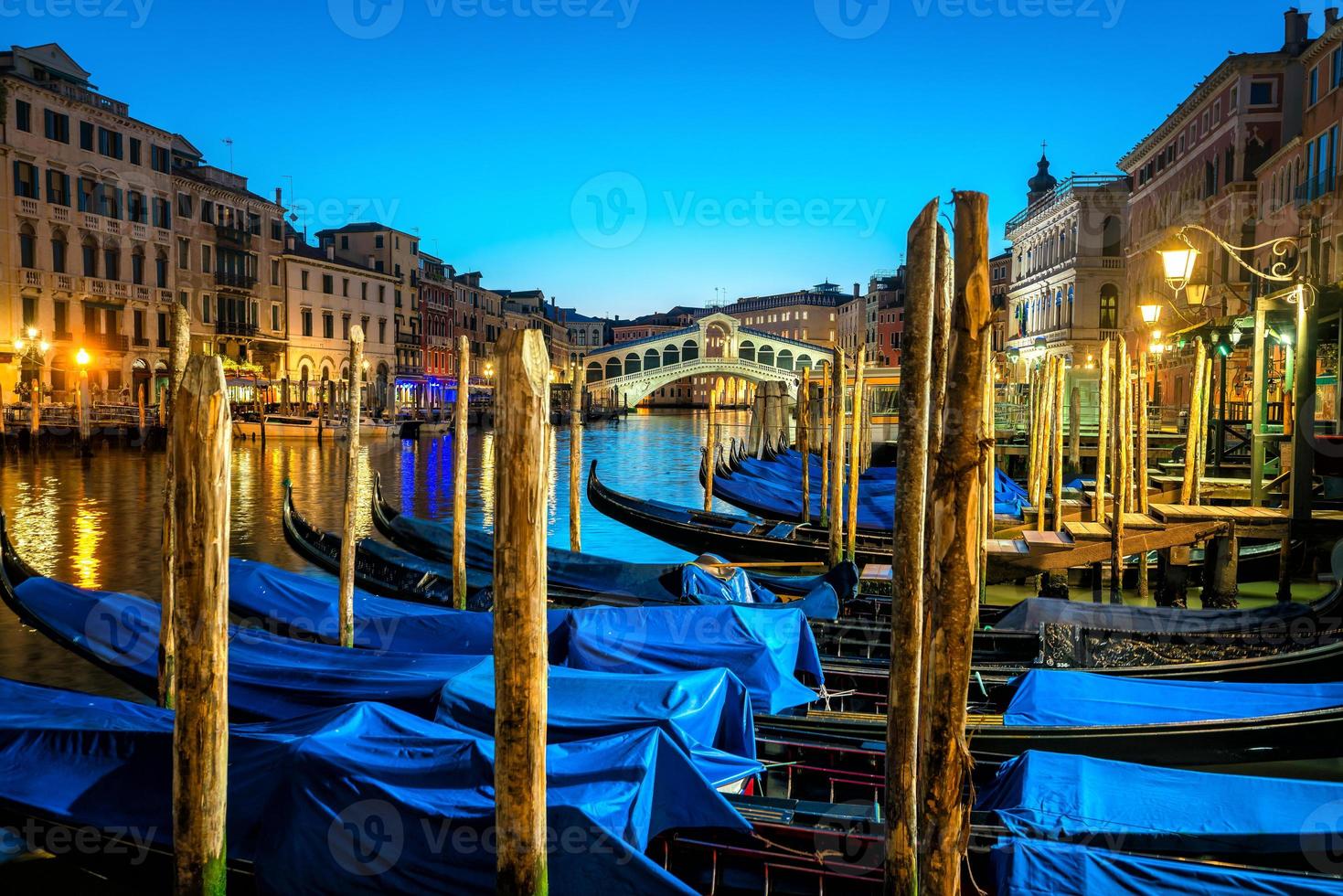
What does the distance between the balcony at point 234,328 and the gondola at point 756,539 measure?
23.2 meters

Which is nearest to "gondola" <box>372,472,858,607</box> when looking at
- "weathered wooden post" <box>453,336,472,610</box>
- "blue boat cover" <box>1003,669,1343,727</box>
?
"weathered wooden post" <box>453,336,472,610</box>

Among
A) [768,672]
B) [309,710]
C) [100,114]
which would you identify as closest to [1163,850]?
[768,672]

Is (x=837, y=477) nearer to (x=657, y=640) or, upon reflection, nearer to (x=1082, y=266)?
(x=657, y=640)

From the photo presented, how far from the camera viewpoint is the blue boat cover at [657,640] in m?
4.46

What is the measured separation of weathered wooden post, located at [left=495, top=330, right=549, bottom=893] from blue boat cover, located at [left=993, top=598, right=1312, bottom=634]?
3.70 metres

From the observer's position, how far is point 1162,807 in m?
2.98

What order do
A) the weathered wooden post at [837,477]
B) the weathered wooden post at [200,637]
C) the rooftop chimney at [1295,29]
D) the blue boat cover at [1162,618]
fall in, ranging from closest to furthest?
the weathered wooden post at [200,637], the blue boat cover at [1162,618], the weathered wooden post at [837,477], the rooftop chimney at [1295,29]

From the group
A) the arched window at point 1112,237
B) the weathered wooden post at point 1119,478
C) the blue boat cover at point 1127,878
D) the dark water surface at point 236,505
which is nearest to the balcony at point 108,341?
the dark water surface at point 236,505

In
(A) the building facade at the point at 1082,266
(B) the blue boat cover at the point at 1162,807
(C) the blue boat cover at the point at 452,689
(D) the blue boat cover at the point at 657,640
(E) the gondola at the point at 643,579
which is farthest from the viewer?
(A) the building facade at the point at 1082,266

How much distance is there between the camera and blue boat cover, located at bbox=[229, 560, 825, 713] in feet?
14.6

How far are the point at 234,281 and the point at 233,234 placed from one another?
1421 millimetres

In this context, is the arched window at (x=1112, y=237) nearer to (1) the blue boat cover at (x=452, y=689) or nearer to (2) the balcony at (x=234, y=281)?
(2) the balcony at (x=234, y=281)

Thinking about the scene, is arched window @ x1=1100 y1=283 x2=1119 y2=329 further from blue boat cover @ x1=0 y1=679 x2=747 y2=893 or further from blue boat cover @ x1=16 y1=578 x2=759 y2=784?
blue boat cover @ x1=0 y1=679 x2=747 y2=893

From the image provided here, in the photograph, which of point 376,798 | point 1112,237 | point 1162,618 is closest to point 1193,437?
point 1162,618
